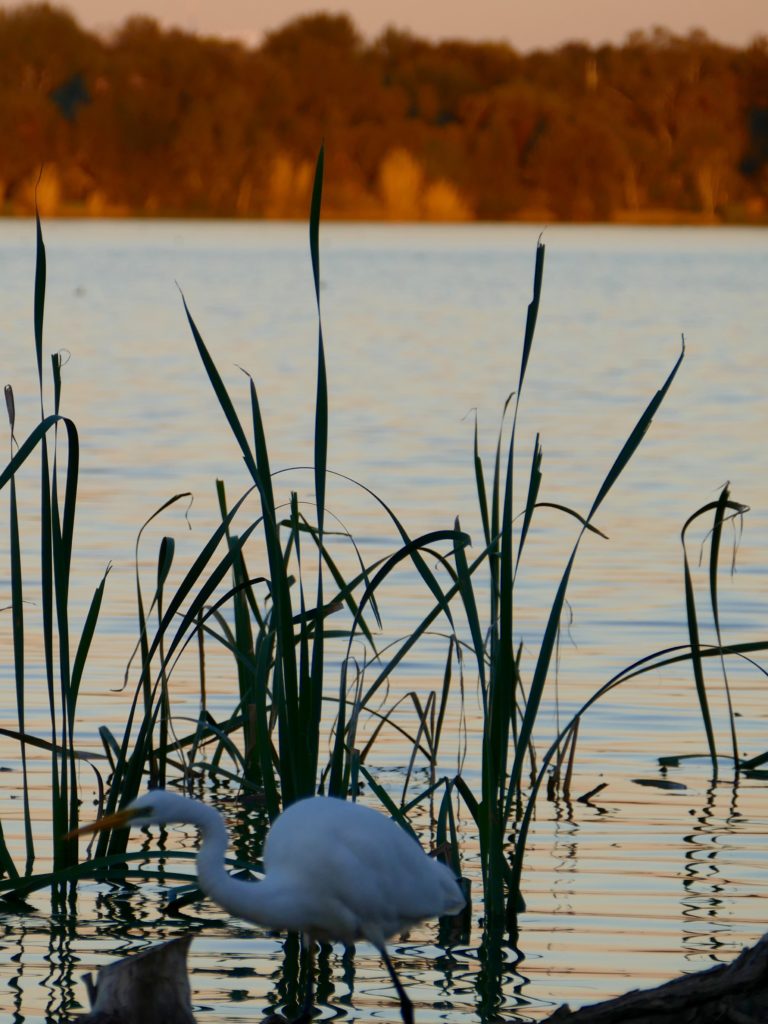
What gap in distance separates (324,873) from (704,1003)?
76cm

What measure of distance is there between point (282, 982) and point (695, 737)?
260 centimetres

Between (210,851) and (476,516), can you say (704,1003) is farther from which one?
(476,516)

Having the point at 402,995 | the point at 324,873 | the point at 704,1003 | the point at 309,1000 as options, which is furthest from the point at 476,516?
the point at 704,1003

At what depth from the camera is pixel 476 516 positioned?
1070 cm

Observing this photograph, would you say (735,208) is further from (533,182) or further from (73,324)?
(73,324)

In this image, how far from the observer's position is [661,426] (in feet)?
50.4

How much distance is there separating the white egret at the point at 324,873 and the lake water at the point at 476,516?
1.89 feet

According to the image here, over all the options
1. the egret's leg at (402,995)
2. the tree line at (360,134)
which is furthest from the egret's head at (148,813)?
the tree line at (360,134)

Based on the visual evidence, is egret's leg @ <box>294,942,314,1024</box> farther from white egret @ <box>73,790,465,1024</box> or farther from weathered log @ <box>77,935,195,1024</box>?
weathered log @ <box>77,935,195,1024</box>

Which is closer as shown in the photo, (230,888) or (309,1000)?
(230,888)

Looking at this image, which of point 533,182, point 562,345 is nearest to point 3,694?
point 562,345

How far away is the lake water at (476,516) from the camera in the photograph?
477cm

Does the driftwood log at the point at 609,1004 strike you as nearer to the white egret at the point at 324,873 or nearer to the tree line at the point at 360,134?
the white egret at the point at 324,873

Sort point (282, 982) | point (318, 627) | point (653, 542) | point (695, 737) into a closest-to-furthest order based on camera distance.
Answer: point (318, 627) → point (282, 982) → point (695, 737) → point (653, 542)
